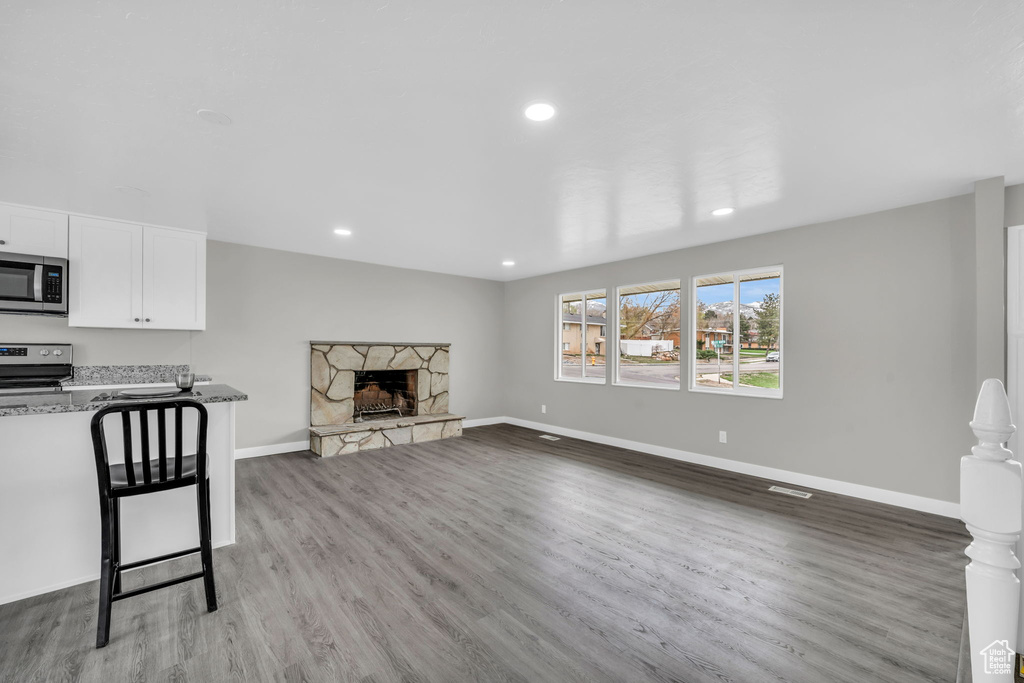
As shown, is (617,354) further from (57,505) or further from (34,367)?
(34,367)

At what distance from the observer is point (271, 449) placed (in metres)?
5.34

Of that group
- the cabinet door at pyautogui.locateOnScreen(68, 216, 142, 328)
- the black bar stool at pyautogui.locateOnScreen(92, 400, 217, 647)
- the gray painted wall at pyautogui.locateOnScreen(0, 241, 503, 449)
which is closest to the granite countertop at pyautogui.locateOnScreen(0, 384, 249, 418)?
the black bar stool at pyautogui.locateOnScreen(92, 400, 217, 647)

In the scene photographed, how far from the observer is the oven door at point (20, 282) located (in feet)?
11.5

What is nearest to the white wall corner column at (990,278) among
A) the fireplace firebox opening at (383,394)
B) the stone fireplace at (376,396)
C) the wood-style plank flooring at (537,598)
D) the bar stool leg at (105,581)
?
the wood-style plank flooring at (537,598)

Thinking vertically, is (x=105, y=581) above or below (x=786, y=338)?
below

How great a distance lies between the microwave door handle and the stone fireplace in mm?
2489

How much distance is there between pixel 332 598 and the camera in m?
2.33

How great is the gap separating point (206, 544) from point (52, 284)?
3.20m

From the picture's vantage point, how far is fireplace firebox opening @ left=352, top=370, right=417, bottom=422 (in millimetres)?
6328

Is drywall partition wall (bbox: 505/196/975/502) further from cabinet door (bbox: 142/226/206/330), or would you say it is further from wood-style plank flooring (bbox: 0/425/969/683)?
cabinet door (bbox: 142/226/206/330)

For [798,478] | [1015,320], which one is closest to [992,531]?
[1015,320]

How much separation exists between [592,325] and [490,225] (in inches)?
109

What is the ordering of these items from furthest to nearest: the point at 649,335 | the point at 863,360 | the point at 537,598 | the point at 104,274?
the point at 649,335 < the point at 104,274 < the point at 863,360 < the point at 537,598

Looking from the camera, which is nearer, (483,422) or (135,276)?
(135,276)
